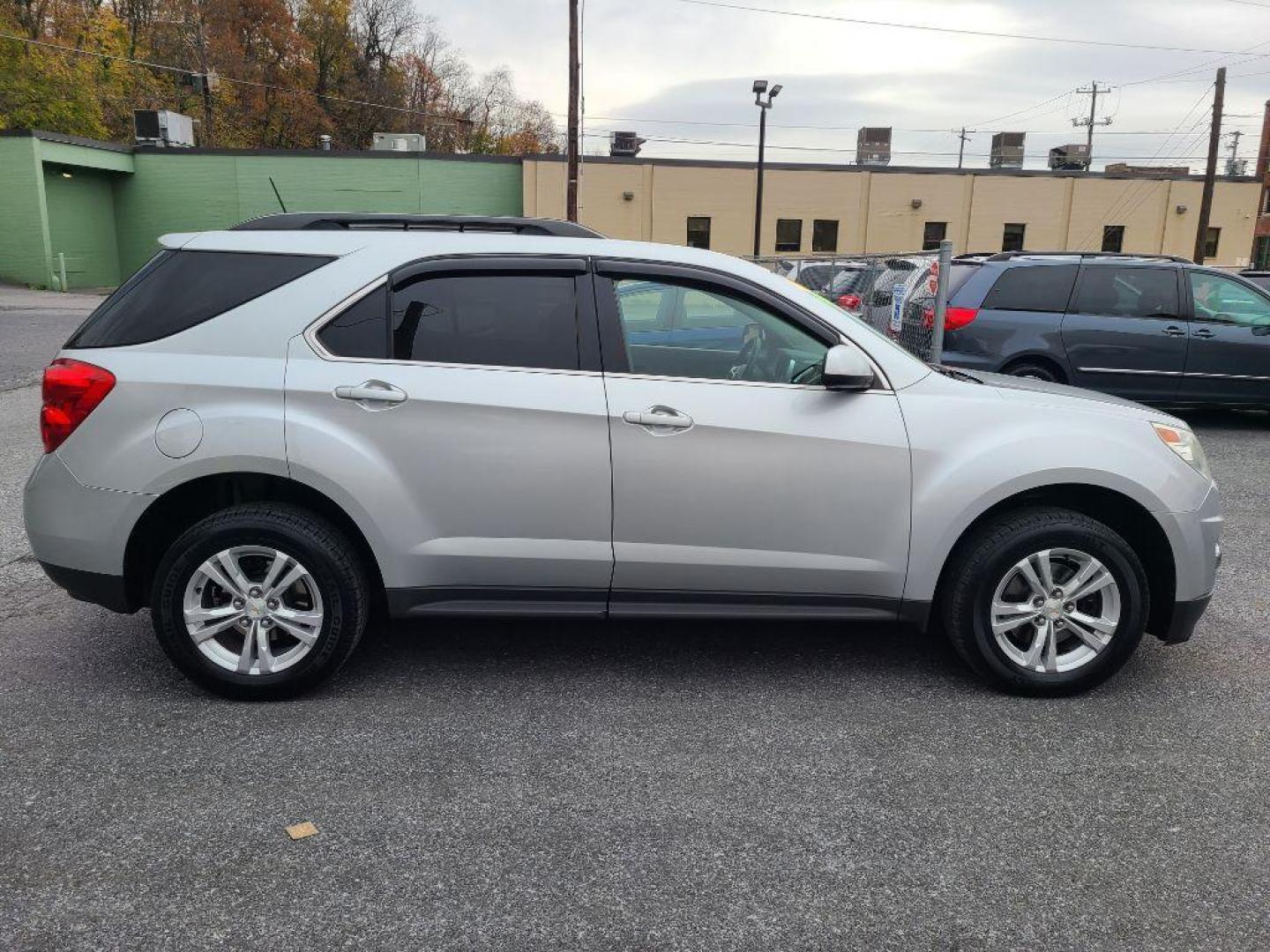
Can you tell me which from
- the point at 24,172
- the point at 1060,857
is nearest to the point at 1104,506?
the point at 1060,857

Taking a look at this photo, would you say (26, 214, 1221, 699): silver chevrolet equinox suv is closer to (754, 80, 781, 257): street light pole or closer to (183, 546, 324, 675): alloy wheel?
(183, 546, 324, 675): alloy wheel

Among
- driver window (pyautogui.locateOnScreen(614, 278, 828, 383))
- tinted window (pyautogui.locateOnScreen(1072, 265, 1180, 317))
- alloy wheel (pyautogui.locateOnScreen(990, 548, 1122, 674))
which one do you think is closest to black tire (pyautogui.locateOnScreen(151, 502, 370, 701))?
driver window (pyautogui.locateOnScreen(614, 278, 828, 383))

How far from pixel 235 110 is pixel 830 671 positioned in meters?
61.5

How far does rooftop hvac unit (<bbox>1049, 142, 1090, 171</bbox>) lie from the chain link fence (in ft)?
108

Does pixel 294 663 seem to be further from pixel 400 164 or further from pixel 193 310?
pixel 400 164

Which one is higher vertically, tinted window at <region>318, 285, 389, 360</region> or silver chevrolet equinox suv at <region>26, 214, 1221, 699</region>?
tinted window at <region>318, 285, 389, 360</region>

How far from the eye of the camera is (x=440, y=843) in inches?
116

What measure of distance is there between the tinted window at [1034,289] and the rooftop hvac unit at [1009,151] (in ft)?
122

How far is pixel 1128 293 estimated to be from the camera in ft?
32.9

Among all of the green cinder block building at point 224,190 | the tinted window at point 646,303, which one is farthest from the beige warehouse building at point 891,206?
the tinted window at point 646,303

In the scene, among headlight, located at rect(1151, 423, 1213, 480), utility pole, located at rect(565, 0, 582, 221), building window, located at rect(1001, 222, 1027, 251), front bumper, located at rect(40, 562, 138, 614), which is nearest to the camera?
front bumper, located at rect(40, 562, 138, 614)

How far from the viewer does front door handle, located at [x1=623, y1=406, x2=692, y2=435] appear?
12.4 feet

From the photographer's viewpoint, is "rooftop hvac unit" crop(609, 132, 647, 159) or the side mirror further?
"rooftop hvac unit" crop(609, 132, 647, 159)

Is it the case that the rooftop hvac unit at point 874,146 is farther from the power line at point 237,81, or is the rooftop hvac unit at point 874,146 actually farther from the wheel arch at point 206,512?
the wheel arch at point 206,512
